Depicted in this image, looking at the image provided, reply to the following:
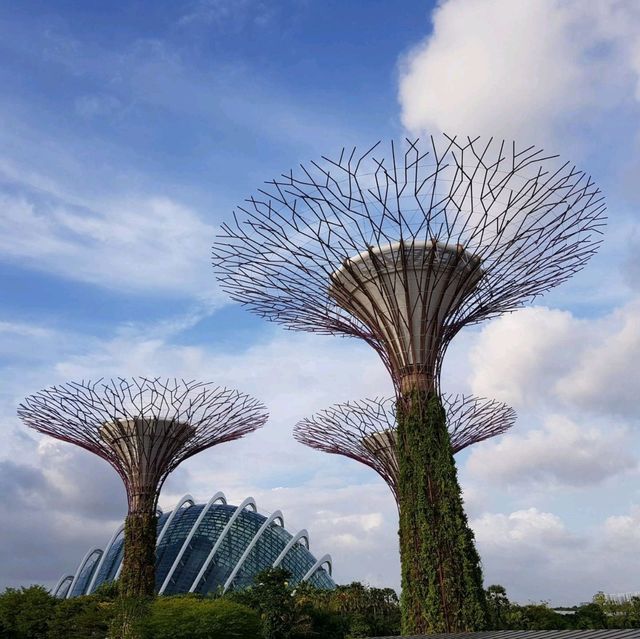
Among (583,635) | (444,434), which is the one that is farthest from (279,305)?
(583,635)

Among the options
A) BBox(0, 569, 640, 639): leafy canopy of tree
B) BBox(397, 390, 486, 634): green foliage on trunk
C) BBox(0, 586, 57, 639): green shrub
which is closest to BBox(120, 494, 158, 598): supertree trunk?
BBox(0, 569, 640, 639): leafy canopy of tree

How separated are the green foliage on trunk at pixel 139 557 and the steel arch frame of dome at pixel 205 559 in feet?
89.7

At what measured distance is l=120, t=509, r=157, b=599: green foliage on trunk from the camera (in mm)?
24281

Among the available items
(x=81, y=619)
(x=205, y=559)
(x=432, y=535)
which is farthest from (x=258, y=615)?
(x=205, y=559)

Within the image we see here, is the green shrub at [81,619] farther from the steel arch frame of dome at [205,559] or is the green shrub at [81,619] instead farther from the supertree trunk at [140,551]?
the steel arch frame of dome at [205,559]

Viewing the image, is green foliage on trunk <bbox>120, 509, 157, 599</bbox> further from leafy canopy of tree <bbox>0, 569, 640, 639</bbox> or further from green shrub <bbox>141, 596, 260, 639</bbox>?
green shrub <bbox>141, 596, 260, 639</bbox>

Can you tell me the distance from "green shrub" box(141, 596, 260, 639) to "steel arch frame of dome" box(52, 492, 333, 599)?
3053cm

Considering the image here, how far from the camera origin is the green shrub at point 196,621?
66.6 ft

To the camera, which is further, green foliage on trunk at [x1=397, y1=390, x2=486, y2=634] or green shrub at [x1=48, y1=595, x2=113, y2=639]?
green shrub at [x1=48, y1=595, x2=113, y2=639]

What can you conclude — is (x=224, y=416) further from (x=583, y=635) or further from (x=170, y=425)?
(x=583, y=635)

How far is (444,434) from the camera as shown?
1543cm

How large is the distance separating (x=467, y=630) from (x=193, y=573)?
4311cm

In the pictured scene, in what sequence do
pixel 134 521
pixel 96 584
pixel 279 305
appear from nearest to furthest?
pixel 279 305 → pixel 134 521 → pixel 96 584

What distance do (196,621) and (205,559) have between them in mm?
34704
